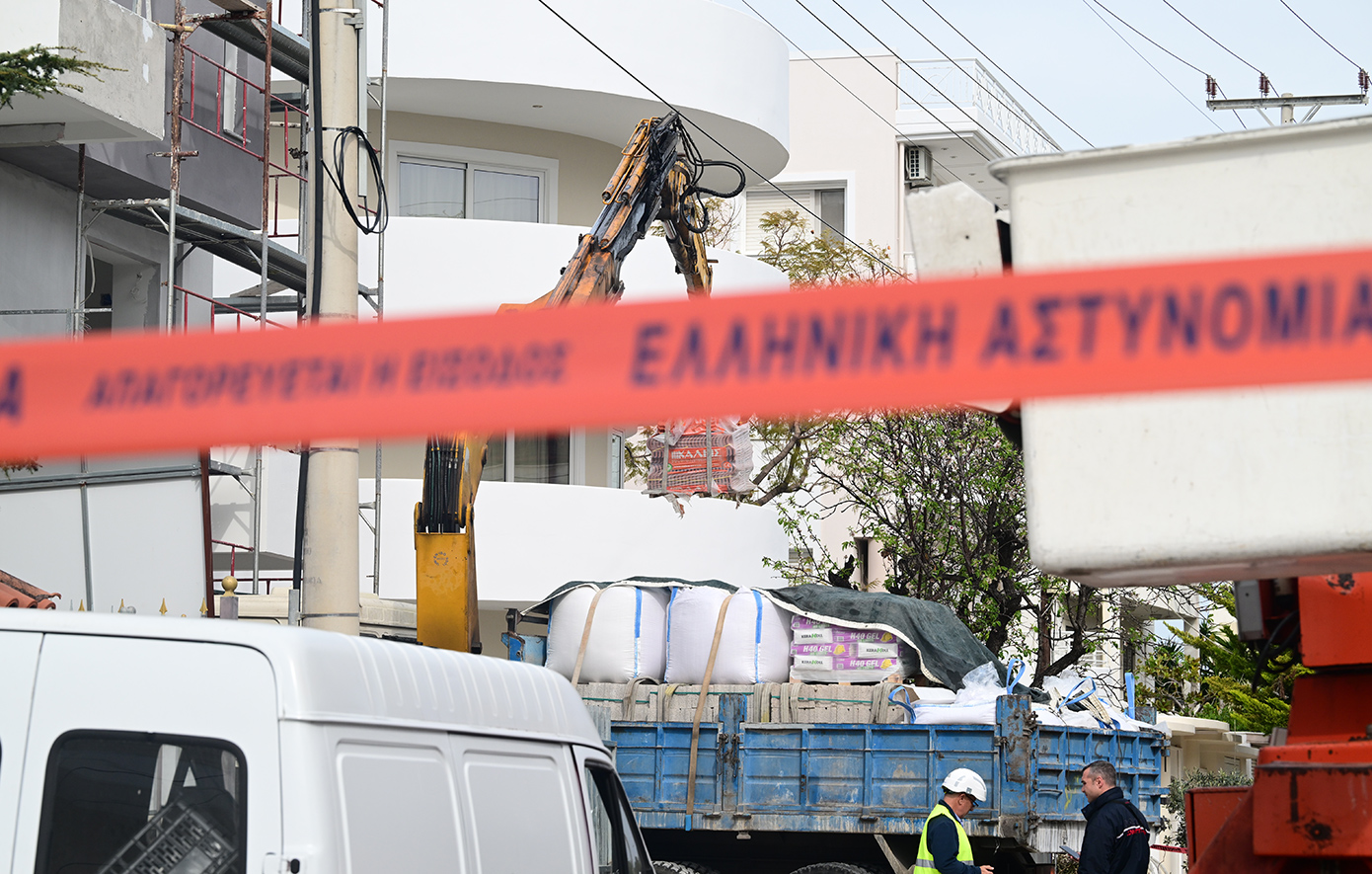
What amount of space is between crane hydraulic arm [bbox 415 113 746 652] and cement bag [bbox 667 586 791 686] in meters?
1.97

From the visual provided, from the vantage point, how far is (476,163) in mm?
20844

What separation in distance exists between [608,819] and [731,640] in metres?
6.29

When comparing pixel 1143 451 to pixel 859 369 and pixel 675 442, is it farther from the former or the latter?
pixel 675 442

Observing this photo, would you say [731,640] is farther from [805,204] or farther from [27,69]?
[805,204]

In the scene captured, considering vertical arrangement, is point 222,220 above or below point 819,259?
below

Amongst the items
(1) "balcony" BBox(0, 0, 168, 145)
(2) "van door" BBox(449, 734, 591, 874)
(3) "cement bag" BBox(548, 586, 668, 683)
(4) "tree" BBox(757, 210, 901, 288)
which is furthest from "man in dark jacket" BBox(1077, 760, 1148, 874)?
(4) "tree" BBox(757, 210, 901, 288)

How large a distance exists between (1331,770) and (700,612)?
367 inches

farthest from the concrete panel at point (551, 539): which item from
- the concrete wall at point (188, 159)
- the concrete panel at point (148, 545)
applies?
the concrete panel at point (148, 545)

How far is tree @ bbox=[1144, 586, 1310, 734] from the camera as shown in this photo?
23195 mm

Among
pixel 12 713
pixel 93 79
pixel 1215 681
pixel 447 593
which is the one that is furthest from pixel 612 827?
pixel 1215 681

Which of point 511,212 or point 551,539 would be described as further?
point 511,212

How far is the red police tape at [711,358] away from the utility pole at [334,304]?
492cm

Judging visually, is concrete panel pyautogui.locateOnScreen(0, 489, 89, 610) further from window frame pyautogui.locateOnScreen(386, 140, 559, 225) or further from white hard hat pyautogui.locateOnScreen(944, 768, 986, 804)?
window frame pyautogui.locateOnScreen(386, 140, 559, 225)

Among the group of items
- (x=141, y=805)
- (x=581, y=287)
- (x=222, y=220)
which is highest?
(x=222, y=220)
